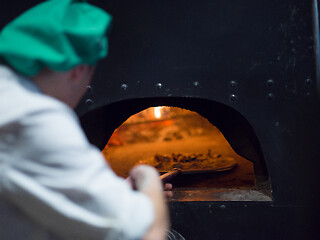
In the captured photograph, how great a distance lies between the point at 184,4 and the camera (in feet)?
3.68

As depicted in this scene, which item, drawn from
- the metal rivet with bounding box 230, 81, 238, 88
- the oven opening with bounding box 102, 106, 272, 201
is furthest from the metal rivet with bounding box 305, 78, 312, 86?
the oven opening with bounding box 102, 106, 272, 201

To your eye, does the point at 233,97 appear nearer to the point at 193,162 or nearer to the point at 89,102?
the point at 89,102

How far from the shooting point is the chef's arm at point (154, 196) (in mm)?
541

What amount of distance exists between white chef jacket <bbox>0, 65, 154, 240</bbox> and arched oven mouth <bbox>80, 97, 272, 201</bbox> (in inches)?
30.4

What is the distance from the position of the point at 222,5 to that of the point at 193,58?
0.60ft

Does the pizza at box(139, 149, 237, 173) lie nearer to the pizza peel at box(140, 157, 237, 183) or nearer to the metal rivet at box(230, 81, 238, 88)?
the pizza peel at box(140, 157, 237, 183)

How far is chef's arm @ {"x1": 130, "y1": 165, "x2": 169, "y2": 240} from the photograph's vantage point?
541 mm

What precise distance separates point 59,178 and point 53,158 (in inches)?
1.1

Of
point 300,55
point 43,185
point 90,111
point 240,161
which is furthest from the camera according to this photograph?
point 240,161

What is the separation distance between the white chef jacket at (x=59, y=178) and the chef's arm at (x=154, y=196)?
0.11 ft

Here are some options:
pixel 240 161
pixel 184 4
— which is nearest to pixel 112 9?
pixel 184 4

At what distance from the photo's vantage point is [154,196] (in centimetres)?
57

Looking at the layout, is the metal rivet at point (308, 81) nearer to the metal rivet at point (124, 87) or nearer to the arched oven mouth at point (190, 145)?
the arched oven mouth at point (190, 145)

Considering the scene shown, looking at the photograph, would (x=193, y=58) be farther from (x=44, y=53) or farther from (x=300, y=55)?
(x=44, y=53)
